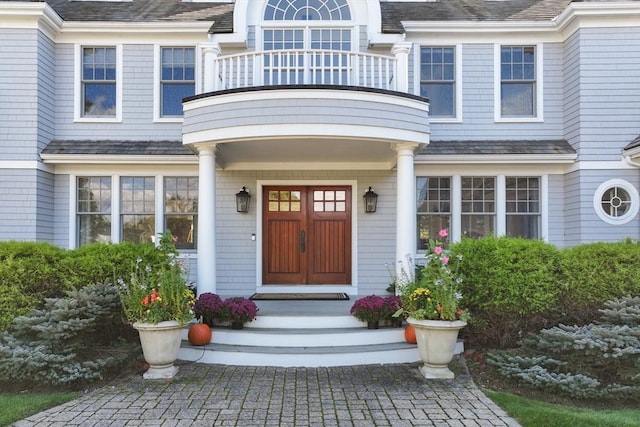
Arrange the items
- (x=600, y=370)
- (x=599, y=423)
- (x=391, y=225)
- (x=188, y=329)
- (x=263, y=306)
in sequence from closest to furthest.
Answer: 1. (x=599, y=423)
2. (x=600, y=370)
3. (x=188, y=329)
4. (x=263, y=306)
5. (x=391, y=225)

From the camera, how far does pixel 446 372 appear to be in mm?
5887

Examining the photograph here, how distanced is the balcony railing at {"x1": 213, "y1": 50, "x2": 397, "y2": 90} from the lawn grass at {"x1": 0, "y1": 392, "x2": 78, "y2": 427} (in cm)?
507

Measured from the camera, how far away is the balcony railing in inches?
296

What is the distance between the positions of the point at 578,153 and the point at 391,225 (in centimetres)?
396

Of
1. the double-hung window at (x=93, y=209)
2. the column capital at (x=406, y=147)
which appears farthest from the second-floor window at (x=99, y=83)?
the column capital at (x=406, y=147)

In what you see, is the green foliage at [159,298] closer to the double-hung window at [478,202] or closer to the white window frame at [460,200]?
the white window frame at [460,200]

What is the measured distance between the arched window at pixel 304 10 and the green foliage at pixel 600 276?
6487mm

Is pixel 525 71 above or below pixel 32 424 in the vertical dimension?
above

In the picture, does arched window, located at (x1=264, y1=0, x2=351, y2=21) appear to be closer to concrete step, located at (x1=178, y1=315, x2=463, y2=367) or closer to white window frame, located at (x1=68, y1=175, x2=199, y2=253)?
white window frame, located at (x1=68, y1=175, x2=199, y2=253)

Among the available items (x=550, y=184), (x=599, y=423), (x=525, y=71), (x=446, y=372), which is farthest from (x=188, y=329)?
(x=525, y=71)

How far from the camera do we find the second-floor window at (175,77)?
9703 millimetres

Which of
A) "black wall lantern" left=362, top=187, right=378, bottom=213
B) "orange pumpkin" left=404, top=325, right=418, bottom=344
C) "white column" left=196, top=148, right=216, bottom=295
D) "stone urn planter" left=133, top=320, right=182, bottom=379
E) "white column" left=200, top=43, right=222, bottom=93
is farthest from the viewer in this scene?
"black wall lantern" left=362, top=187, right=378, bottom=213

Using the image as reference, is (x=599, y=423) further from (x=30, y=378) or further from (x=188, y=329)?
(x=30, y=378)

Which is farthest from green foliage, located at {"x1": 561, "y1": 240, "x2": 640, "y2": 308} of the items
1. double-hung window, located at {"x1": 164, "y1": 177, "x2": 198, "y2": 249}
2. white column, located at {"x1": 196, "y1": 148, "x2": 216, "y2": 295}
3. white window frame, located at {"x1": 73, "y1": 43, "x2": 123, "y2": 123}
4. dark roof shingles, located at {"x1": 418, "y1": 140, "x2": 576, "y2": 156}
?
white window frame, located at {"x1": 73, "y1": 43, "x2": 123, "y2": 123}
